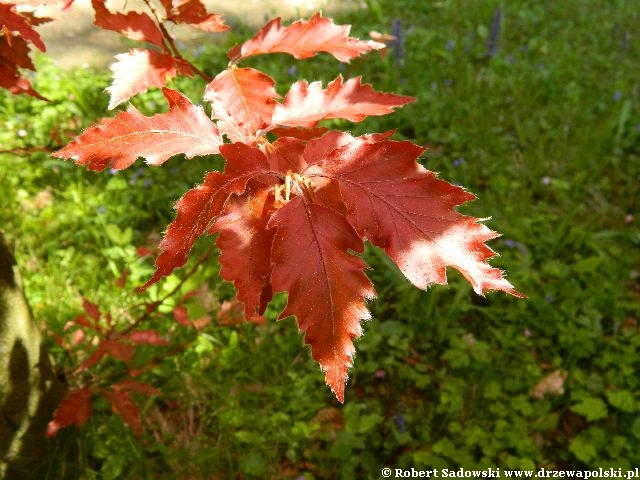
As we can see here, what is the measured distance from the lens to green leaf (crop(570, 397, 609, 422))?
1899 millimetres

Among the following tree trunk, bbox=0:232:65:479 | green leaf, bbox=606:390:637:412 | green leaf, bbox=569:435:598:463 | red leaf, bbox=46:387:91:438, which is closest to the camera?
tree trunk, bbox=0:232:65:479

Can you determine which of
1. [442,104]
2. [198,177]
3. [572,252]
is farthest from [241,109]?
[442,104]

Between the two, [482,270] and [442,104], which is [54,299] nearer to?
[482,270]

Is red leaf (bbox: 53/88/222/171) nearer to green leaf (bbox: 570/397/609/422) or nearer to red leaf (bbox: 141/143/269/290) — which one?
red leaf (bbox: 141/143/269/290)

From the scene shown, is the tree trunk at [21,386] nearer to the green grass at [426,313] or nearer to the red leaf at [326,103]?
the green grass at [426,313]

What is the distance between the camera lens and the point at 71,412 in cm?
142

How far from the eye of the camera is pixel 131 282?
7.34ft

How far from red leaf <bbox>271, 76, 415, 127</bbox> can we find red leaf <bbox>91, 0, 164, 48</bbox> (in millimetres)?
350

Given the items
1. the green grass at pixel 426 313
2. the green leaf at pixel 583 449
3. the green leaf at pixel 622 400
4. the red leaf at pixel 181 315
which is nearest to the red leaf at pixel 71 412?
the green grass at pixel 426 313

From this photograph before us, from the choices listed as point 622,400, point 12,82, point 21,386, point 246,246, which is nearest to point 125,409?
point 21,386

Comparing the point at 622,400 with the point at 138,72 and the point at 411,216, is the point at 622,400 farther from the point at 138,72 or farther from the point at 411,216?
the point at 138,72

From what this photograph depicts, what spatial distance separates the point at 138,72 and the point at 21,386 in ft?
2.89

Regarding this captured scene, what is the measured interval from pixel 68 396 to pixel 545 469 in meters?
1.69

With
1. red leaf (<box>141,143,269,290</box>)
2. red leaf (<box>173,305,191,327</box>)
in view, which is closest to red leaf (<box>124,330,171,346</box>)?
red leaf (<box>173,305,191,327</box>)
